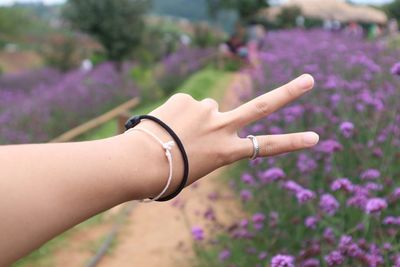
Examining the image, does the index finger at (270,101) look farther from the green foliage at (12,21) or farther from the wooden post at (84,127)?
the green foliage at (12,21)

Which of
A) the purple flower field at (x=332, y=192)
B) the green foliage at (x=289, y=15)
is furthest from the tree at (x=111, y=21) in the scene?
the green foliage at (x=289, y=15)

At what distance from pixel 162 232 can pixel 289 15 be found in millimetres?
24226

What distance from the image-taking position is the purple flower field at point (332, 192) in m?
2.06

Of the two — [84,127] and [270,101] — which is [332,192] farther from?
[84,127]

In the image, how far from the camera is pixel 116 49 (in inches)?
565

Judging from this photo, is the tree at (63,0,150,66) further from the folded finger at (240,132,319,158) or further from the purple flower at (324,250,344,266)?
the folded finger at (240,132,319,158)

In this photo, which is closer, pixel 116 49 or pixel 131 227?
pixel 131 227

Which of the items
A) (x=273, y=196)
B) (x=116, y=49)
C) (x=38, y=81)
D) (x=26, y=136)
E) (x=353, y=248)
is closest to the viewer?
(x=353, y=248)

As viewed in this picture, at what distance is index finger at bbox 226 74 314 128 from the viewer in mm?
1193

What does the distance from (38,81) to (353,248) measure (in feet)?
39.2

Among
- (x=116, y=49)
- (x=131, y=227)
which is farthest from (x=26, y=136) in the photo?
(x=116, y=49)

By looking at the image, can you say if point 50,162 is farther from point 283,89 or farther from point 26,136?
point 26,136

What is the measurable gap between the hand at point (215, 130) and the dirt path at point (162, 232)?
202 centimetres

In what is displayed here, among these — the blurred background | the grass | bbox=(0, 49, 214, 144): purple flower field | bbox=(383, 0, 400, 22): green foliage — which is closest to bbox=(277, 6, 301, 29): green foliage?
the grass
